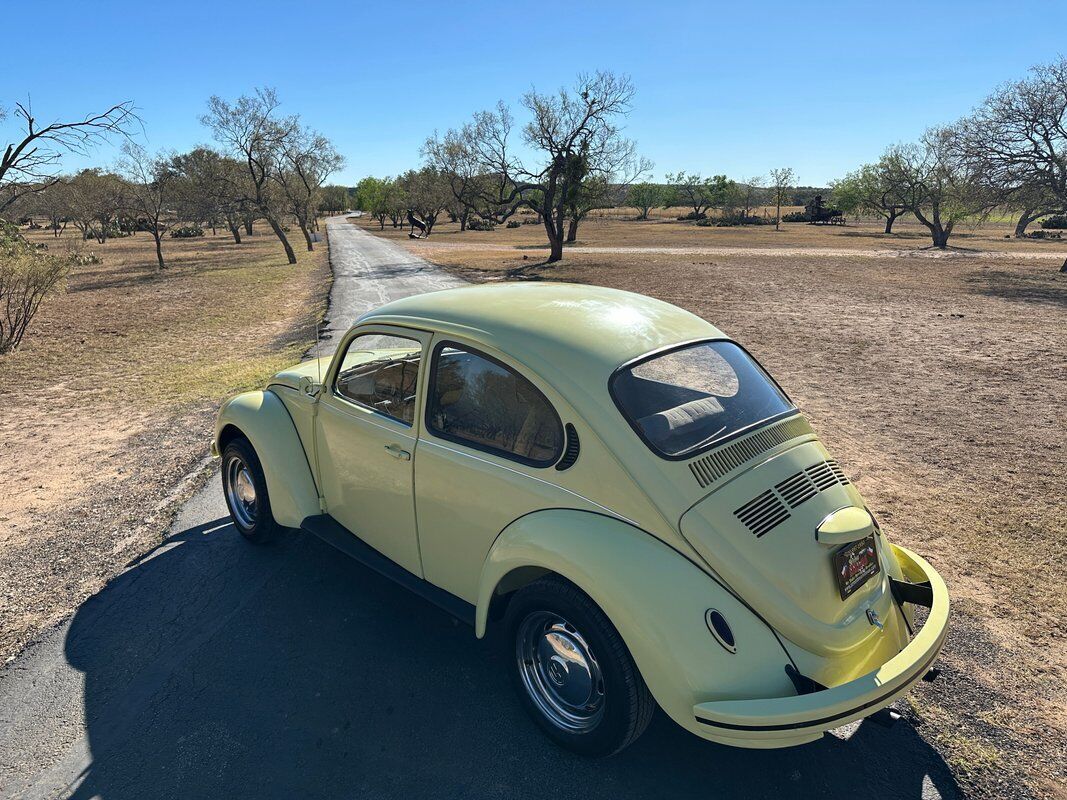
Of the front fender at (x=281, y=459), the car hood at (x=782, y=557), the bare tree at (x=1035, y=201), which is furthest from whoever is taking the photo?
the bare tree at (x=1035, y=201)

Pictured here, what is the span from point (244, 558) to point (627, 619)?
10.4 ft

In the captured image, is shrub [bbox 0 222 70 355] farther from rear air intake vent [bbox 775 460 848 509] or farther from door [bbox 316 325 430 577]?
rear air intake vent [bbox 775 460 848 509]

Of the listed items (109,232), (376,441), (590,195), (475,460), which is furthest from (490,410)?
(109,232)

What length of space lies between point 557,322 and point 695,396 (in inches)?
31.8

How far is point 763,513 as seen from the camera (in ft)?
7.91

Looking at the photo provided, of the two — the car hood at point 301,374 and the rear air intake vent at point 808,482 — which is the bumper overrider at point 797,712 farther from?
the car hood at point 301,374

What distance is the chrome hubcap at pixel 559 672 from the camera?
2.54m

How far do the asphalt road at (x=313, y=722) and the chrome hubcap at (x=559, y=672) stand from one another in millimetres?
191

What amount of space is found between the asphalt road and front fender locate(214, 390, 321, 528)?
508mm

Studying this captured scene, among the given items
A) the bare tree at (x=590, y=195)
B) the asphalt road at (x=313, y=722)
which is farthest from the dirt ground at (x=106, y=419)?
the bare tree at (x=590, y=195)

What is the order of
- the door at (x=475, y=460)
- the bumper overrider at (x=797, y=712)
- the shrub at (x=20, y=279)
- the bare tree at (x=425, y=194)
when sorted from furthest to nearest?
the bare tree at (x=425, y=194)
the shrub at (x=20, y=279)
the door at (x=475, y=460)
the bumper overrider at (x=797, y=712)

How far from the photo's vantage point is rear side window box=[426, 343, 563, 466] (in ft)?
8.70

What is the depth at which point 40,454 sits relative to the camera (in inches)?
253

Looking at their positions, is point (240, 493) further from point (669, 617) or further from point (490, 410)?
point (669, 617)
